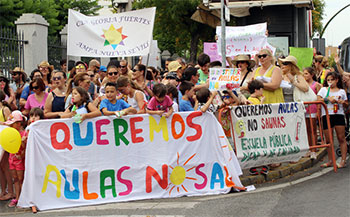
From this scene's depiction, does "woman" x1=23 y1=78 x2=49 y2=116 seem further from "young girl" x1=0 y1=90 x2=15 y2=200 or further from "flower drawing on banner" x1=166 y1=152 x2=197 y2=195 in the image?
"flower drawing on banner" x1=166 y1=152 x2=197 y2=195

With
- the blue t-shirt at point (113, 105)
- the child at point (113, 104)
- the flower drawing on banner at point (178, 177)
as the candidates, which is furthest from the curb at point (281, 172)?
the blue t-shirt at point (113, 105)

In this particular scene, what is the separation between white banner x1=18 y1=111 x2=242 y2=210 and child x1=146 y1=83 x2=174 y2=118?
0.11m

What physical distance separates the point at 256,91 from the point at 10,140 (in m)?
3.92

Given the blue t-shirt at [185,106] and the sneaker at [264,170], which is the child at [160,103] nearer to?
the blue t-shirt at [185,106]

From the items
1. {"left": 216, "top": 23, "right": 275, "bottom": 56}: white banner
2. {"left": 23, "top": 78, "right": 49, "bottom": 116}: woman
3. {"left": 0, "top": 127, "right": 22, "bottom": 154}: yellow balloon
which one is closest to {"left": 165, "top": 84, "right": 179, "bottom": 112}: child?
{"left": 23, "top": 78, "right": 49, "bottom": 116}: woman

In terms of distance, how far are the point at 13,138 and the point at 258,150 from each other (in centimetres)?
363

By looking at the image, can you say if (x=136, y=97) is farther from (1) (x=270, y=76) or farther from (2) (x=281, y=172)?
(2) (x=281, y=172)

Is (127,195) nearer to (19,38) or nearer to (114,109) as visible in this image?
(114,109)

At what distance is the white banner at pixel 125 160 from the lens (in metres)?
7.66

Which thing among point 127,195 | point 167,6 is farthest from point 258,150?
point 167,6

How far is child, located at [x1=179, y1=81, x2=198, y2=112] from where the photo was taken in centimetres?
890

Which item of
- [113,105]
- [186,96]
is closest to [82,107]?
[113,105]

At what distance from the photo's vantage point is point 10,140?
7582 millimetres

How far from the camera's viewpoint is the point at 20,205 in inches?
297
